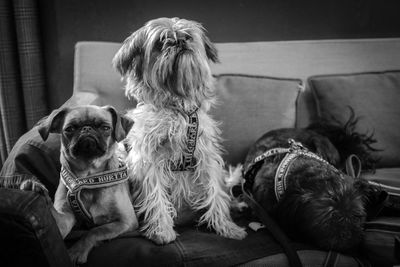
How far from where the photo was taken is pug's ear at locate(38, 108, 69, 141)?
1472mm

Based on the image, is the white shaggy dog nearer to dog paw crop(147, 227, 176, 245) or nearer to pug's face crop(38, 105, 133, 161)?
dog paw crop(147, 227, 176, 245)

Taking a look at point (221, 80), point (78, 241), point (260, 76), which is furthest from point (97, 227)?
point (260, 76)

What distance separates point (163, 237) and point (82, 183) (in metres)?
0.35

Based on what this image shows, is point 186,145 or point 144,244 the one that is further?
point 186,145

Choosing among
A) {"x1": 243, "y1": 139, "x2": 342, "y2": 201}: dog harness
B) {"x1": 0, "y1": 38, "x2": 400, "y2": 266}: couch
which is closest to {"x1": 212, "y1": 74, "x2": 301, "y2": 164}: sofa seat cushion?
{"x1": 0, "y1": 38, "x2": 400, "y2": 266}: couch

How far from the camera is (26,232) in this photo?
113 centimetres

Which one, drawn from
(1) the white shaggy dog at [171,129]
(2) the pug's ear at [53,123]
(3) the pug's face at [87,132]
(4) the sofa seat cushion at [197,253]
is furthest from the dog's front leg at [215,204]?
(2) the pug's ear at [53,123]

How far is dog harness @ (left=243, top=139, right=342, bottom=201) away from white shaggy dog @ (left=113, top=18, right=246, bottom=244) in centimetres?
17

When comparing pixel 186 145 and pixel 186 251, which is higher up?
pixel 186 145

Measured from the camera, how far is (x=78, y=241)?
55.4 inches

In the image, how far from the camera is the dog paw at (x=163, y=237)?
148 cm

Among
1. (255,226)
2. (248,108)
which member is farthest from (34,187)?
(248,108)

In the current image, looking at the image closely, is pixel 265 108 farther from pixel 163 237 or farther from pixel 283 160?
pixel 163 237

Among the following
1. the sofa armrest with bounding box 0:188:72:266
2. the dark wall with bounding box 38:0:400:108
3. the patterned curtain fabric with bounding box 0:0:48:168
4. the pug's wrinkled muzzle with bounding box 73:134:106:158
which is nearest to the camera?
the sofa armrest with bounding box 0:188:72:266
